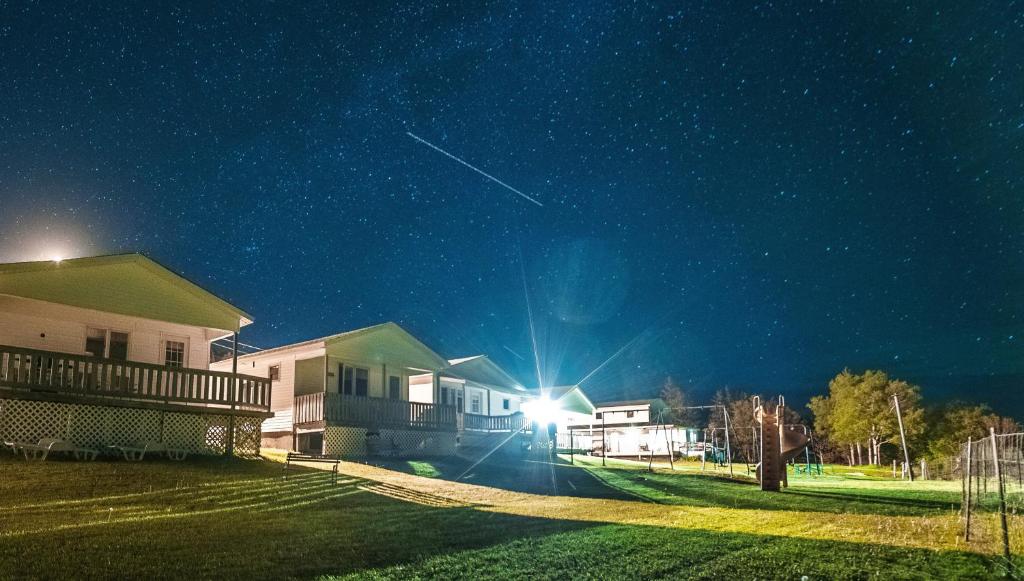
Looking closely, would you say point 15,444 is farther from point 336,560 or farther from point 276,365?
point 276,365

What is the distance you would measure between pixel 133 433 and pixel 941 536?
687 inches

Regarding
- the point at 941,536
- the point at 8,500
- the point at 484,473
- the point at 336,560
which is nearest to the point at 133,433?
the point at 8,500

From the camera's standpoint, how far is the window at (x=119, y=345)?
2025 centimetres

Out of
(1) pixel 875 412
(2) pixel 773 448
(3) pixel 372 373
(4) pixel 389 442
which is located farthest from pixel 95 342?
(1) pixel 875 412

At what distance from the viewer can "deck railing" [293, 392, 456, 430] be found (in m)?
26.1

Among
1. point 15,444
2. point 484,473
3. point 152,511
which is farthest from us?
point 484,473

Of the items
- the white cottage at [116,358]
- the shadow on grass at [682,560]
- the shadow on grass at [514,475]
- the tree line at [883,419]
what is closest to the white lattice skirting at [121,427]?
the white cottage at [116,358]

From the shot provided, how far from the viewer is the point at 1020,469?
369 inches

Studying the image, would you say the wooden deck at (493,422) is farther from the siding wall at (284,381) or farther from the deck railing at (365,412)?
the siding wall at (284,381)

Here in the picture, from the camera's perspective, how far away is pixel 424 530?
1065 centimetres

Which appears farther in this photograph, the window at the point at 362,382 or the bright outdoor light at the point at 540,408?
the bright outdoor light at the point at 540,408

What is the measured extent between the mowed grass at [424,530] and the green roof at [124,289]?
16.9 feet

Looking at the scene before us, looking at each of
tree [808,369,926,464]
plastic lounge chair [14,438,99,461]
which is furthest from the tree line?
plastic lounge chair [14,438,99,461]

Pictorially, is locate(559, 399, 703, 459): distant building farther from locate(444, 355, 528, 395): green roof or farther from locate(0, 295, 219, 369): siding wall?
locate(0, 295, 219, 369): siding wall
